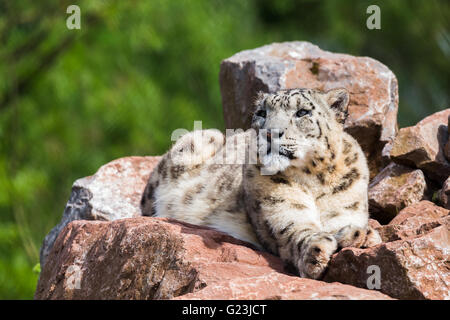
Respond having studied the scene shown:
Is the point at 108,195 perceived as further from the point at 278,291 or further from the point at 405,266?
the point at 405,266

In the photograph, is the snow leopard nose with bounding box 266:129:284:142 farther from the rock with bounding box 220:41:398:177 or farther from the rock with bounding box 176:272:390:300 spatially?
the rock with bounding box 220:41:398:177

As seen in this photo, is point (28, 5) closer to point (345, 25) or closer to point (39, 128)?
point (39, 128)

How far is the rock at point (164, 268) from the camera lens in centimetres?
503

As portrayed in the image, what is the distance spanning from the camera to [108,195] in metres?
8.17

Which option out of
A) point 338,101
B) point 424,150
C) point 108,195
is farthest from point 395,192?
Result: point 108,195

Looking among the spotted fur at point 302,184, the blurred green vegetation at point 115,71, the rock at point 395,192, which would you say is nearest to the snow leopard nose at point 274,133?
the spotted fur at point 302,184

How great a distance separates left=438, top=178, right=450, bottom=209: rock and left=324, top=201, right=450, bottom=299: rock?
115cm

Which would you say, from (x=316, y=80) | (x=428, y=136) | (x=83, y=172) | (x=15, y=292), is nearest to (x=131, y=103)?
(x=83, y=172)

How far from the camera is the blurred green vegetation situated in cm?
1638

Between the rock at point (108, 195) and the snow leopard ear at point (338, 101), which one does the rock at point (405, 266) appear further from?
the rock at point (108, 195)

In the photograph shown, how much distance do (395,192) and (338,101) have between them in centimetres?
113

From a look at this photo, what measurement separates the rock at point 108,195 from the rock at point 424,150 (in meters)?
2.76

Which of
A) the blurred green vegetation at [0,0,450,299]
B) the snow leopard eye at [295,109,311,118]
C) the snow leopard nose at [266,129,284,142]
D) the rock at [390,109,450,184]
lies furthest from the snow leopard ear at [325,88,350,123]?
the blurred green vegetation at [0,0,450,299]

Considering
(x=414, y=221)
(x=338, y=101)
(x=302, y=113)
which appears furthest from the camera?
(x=338, y=101)
